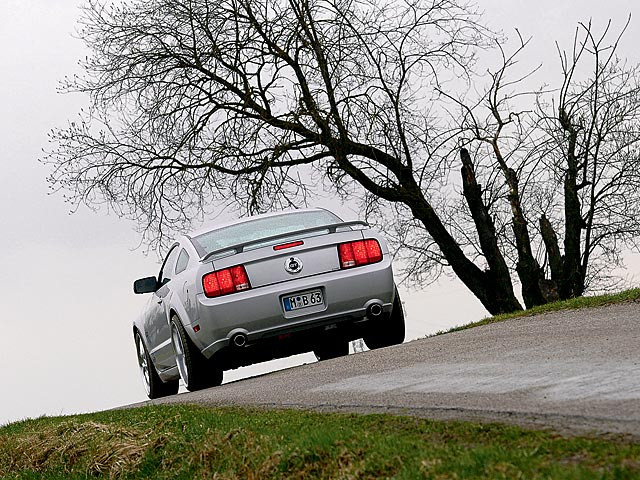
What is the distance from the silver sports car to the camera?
12125 millimetres

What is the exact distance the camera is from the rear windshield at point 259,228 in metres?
12.8

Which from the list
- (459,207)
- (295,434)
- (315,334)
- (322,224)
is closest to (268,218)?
(322,224)

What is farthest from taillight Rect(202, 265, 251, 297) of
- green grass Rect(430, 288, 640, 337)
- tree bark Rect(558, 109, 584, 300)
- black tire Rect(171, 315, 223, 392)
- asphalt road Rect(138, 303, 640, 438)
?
tree bark Rect(558, 109, 584, 300)

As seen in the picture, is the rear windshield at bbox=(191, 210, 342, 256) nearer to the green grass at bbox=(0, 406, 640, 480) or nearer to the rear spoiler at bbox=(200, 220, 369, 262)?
the rear spoiler at bbox=(200, 220, 369, 262)

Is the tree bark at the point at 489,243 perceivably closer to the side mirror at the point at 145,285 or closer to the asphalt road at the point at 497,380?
the asphalt road at the point at 497,380

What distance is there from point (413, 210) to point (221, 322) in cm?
1192

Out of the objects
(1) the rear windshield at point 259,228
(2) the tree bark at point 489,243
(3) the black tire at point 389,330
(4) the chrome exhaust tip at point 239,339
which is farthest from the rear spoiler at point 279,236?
(2) the tree bark at point 489,243

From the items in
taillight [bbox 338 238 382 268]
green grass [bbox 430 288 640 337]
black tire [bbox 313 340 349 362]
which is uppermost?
taillight [bbox 338 238 382 268]

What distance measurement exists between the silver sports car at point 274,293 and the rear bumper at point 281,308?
0.4 inches

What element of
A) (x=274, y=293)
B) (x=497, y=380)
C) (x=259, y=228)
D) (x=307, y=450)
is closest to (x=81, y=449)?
(x=274, y=293)

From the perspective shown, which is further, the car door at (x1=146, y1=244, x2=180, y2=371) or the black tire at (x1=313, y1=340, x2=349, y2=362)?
the black tire at (x1=313, y1=340, x2=349, y2=362)

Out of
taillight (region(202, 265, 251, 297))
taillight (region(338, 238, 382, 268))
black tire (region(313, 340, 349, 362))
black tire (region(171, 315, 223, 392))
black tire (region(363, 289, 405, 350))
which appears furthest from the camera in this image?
black tire (region(313, 340, 349, 362))

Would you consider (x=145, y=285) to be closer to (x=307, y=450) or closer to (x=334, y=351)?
(x=334, y=351)

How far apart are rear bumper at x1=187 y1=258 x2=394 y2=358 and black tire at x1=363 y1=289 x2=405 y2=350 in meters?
0.51
